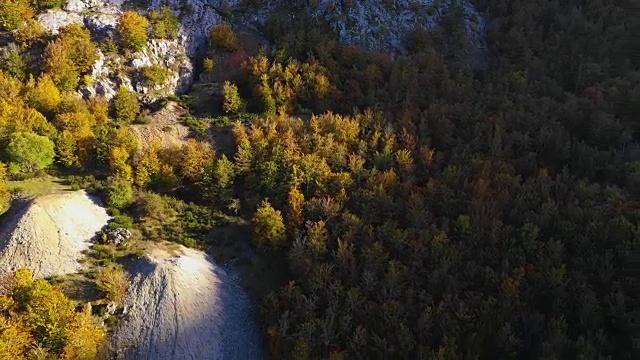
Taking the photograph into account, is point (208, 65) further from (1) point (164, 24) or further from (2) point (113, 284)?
(2) point (113, 284)

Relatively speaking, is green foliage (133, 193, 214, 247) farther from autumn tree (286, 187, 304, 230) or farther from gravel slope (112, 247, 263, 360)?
autumn tree (286, 187, 304, 230)

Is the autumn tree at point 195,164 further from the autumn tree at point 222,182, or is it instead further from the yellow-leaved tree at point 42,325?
the yellow-leaved tree at point 42,325

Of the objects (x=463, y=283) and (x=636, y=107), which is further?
(x=636, y=107)

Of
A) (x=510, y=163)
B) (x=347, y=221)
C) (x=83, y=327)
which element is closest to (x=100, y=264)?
(x=83, y=327)

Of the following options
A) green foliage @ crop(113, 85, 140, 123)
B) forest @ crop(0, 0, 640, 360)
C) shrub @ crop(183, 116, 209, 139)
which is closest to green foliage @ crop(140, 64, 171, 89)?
forest @ crop(0, 0, 640, 360)

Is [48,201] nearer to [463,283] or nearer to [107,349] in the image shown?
[107,349]

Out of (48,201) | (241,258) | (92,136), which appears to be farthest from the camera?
(92,136)

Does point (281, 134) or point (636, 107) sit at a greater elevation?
point (636, 107)
